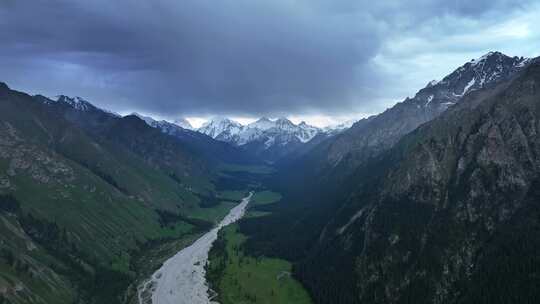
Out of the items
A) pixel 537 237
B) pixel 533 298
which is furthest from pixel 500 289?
pixel 537 237

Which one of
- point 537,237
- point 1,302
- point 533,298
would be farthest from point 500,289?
point 1,302

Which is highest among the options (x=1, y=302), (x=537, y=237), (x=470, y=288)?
(x=537, y=237)

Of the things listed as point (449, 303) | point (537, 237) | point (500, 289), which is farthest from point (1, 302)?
point (537, 237)

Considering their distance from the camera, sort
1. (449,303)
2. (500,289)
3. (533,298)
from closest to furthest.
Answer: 1. (533,298)
2. (500,289)
3. (449,303)

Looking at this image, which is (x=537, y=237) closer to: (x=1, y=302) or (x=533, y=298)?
(x=533, y=298)

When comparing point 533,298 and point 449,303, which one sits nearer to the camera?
point 533,298

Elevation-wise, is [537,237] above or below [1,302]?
above

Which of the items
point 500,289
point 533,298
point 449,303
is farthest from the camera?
point 449,303

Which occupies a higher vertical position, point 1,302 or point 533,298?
point 533,298

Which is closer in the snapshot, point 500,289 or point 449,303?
point 500,289
